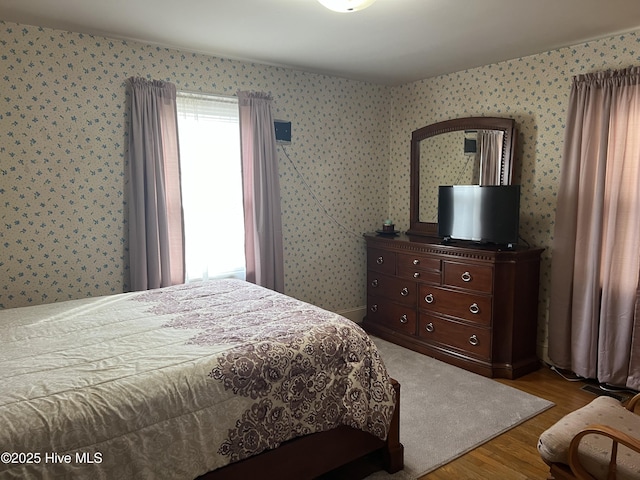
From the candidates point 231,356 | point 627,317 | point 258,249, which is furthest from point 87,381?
point 627,317

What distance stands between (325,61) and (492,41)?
4.48 feet

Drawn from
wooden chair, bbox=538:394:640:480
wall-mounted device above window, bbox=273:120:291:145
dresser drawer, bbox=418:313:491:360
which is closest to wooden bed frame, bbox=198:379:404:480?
wooden chair, bbox=538:394:640:480

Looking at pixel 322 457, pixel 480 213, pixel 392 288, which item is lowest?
pixel 322 457

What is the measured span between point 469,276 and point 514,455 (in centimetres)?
146

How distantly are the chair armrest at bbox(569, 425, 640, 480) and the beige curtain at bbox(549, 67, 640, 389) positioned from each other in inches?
67.9

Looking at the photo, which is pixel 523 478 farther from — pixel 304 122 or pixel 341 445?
pixel 304 122

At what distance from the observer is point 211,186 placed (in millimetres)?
3824

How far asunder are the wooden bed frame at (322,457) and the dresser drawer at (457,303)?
155cm

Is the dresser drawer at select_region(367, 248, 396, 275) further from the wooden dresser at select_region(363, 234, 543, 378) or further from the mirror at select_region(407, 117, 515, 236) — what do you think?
the mirror at select_region(407, 117, 515, 236)

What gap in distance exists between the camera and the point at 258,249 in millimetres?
3957

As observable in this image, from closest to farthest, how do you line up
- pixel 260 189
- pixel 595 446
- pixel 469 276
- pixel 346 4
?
1. pixel 595 446
2. pixel 346 4
3. pixel 469 276
4. pixel 260 189

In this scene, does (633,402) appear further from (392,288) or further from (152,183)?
(152,183)

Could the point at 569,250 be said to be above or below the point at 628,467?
above

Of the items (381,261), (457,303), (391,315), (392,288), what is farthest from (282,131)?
(457,303)
